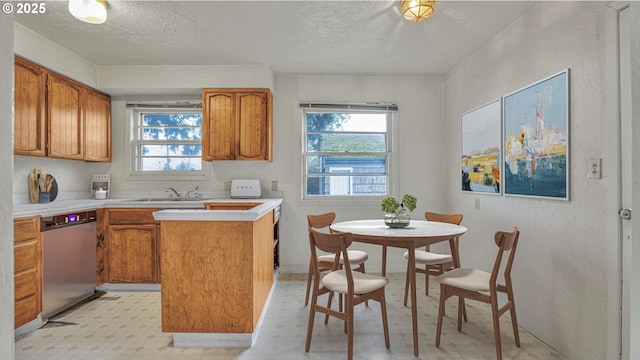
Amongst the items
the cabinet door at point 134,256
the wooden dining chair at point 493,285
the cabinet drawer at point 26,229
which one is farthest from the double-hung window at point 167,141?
the wooden dining chair at point 493,285

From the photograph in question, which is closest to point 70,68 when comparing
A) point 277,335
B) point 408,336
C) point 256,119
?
point 256,119

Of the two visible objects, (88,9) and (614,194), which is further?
(88,9)

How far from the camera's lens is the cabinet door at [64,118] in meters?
3.03

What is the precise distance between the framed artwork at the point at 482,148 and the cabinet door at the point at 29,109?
13.8 ft

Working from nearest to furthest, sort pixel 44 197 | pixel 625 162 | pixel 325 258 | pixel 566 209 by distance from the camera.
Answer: pixel 625 162 → pixel 566 209 → pixel 325 258 → pixel 44 197

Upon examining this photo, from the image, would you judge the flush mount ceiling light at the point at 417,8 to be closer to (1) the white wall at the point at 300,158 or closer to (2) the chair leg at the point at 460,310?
(1) the white wall at the point at 300,158

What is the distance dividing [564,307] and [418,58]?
265 cm

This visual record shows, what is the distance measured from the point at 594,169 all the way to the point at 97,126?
185 inches

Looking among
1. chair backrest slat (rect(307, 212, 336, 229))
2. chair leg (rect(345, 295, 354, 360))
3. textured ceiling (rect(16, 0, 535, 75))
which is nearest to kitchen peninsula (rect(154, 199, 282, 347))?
chair leg (rect(345, 295, 354, 360))

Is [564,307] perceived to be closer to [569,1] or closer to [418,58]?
[569,1]

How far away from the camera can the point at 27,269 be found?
7.91 feet

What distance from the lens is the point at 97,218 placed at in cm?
323

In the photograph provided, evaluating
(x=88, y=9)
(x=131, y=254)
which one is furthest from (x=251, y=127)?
(x=131, y=254)

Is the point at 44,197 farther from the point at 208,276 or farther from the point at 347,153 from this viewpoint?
the point at 347,153
